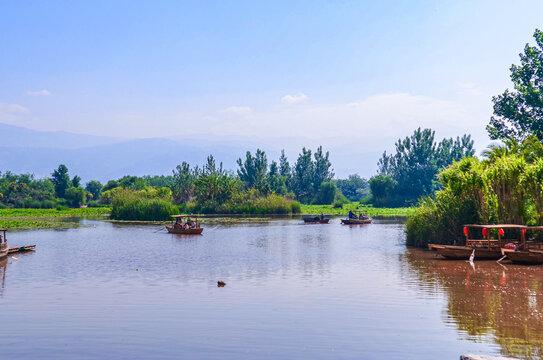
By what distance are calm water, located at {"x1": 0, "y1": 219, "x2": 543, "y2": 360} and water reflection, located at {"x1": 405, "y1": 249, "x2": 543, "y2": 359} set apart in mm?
52

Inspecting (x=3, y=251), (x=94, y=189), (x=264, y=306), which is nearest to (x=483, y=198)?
(x=264, y=306)

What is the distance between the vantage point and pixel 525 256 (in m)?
29.9

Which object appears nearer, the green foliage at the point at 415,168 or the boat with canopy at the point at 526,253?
the boat with canopy at the point at 526,253

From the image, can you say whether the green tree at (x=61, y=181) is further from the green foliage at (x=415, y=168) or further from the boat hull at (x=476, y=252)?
the boat hull at (x=476, y=252)

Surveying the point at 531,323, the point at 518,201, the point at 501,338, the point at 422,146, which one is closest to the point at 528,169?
the point at 518,201

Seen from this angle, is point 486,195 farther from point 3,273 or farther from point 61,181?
point 61,181

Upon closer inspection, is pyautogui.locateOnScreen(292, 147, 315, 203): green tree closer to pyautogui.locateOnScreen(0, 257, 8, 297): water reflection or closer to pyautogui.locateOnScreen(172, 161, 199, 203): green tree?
pyautogui.locateOnScreen(172, 161, 199, 203): green tree

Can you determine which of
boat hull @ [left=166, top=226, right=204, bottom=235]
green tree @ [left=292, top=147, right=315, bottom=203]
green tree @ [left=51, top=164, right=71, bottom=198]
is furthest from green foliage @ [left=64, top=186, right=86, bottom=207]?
boat hull @ [left=166, top=226, right=204, bottom=235]

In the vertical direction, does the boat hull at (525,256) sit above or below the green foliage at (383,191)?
below

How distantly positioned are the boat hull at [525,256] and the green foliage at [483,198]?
4.62m

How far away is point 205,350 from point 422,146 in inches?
5048

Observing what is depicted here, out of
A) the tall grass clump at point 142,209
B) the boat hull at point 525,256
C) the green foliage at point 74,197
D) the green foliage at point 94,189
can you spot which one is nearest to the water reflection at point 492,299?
the boat hull at point 525,256

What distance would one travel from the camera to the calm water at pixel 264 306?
1416cm

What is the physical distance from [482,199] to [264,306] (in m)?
22.4
